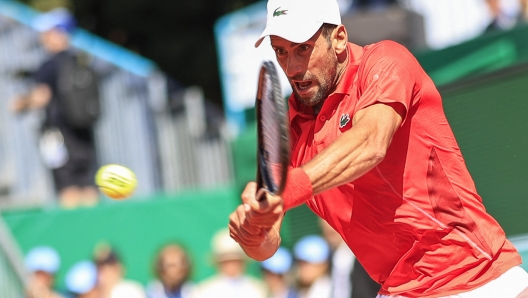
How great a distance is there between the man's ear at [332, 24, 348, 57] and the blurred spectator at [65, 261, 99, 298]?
551 cm

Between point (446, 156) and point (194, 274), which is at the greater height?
point (446, 156)

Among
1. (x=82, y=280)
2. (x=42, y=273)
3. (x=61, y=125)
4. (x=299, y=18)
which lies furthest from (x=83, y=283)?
(x=299, y=18)

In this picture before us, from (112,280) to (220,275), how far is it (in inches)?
41.9

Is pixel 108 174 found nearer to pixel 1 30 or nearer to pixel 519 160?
pixel 519 160

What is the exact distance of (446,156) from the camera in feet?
12.3

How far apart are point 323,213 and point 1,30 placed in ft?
28.0

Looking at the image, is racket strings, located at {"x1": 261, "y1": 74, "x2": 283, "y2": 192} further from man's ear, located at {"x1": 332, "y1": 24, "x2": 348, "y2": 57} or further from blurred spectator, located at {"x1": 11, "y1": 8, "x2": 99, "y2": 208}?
blurred spectator, located at {"x1": 11, "y1": 8, "x2": 99, "y2": 208}

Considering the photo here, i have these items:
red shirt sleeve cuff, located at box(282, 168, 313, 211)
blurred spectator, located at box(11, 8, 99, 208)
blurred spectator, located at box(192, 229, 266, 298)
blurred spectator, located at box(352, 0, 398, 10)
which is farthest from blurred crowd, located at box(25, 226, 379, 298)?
red shirt sleeve cuff, located at box(282, 168, 313, 211)

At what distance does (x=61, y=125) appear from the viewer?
1060 cm

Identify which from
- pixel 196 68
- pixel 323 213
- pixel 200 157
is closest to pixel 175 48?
pixel 196 68

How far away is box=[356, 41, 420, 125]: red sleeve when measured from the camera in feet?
11.4

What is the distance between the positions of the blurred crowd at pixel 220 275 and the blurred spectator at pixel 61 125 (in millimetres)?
1554

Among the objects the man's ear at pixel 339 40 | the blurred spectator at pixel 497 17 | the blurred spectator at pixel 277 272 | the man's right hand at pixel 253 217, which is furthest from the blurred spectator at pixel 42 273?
the man's ear at pixel 339 40

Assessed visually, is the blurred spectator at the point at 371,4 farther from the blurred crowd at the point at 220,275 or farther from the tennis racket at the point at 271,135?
the tennis racket at the point at 271,135
